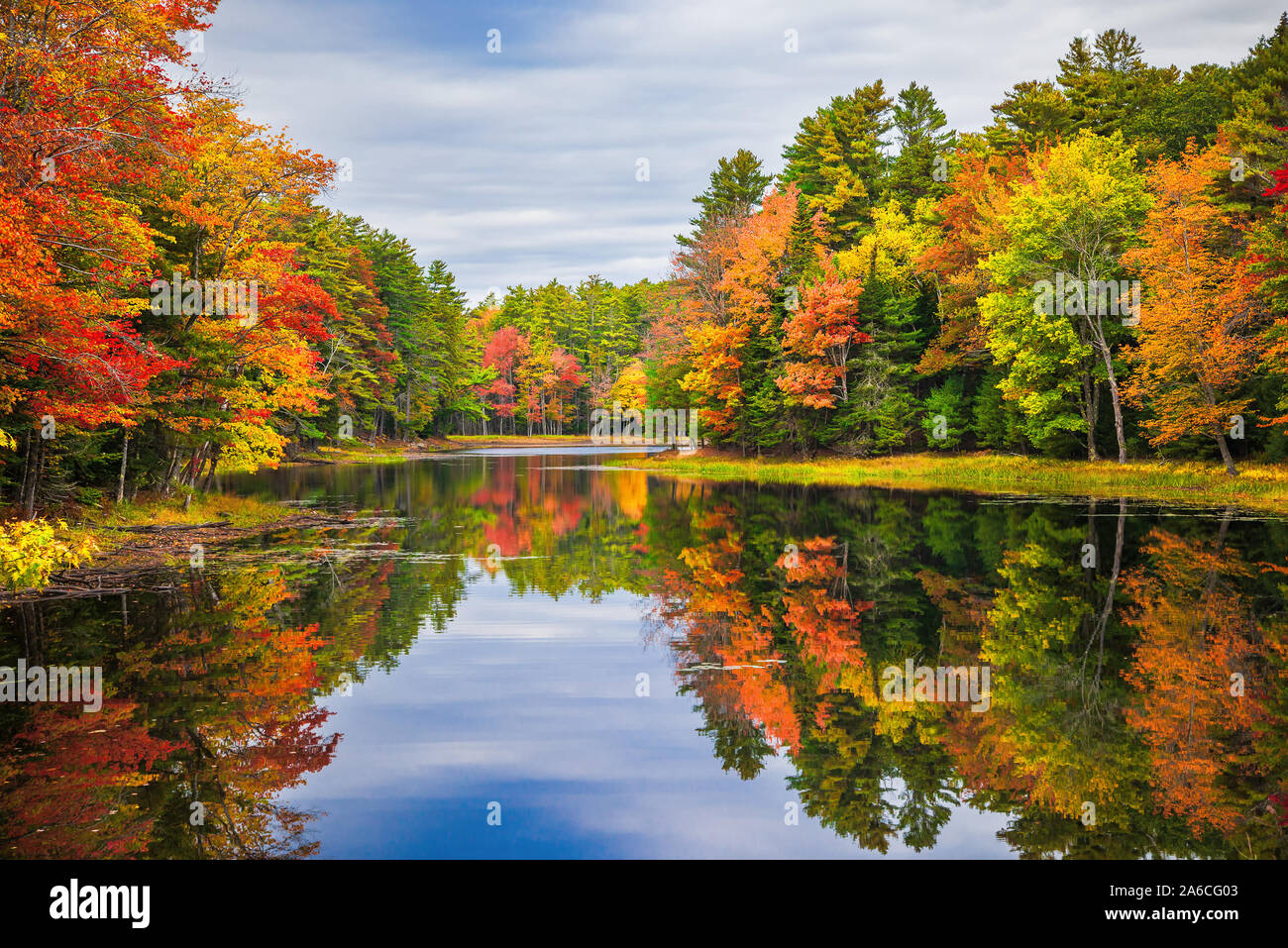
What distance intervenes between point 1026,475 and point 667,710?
3496 cm

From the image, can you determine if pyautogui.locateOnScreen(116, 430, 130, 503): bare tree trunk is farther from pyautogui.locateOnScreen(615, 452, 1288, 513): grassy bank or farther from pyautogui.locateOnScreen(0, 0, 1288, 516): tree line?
pyautogui.locateOnScreen(615, 452, 1288, 513): grassy bank

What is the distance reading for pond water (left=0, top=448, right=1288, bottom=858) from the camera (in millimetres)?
6172

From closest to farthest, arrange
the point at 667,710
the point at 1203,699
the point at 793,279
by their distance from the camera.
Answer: the point at 1203,699, the point at 667,710, the point at 793,279

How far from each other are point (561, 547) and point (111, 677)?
39.8 ft

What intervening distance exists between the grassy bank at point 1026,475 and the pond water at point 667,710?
14.4 meters

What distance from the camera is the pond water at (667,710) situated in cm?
617

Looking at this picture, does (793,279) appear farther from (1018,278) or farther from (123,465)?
(123,465)

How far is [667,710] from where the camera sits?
897 centimetres

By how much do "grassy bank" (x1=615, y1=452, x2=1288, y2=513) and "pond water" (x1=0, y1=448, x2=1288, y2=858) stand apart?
47.2 feet

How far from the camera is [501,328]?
118062 mm

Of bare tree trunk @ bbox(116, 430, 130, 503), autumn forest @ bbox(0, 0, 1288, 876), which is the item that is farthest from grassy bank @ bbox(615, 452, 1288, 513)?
bare tree trunk @ bbox(116, 430, 130, 503)

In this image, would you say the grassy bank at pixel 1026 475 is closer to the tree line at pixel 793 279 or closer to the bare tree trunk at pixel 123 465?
the tree line at pixel 793 279

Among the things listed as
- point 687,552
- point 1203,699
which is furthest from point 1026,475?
point 1203,699
